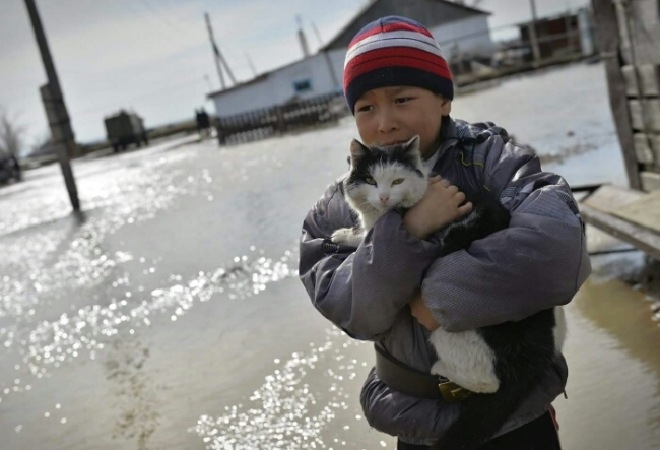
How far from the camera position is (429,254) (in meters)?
1.91

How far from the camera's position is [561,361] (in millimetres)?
2055

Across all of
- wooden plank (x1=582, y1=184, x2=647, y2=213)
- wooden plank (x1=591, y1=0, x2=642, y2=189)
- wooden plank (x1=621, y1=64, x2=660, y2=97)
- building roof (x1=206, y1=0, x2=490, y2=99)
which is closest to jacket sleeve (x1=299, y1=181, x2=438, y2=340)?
wooden plank (x1=582, y1=184, x2=647, y2=213)

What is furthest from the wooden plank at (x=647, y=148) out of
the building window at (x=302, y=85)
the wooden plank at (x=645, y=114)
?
the building window at (x=302, y=85)

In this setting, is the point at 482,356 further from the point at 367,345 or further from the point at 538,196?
the point at 367,345

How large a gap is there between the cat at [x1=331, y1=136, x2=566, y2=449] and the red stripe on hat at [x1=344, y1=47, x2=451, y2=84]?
0.95ft

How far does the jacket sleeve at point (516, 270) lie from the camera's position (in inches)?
70.4

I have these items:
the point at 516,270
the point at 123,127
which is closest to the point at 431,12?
the point at 123,127

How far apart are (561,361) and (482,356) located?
0.33 meters

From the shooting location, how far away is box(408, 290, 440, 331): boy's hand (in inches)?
76.1

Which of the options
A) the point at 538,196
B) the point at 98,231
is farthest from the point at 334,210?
the point at 98,231

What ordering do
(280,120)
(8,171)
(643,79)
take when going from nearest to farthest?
(643,79) < (280,120) < (8,171)

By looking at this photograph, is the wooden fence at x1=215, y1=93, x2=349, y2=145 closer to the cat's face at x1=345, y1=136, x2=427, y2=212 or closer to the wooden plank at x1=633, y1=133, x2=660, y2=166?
the wooden plank at x1=633, y1=133, x2=660, y2=166

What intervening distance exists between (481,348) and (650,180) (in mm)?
4853

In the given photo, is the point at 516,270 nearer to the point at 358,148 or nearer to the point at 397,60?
the point at 358,148
